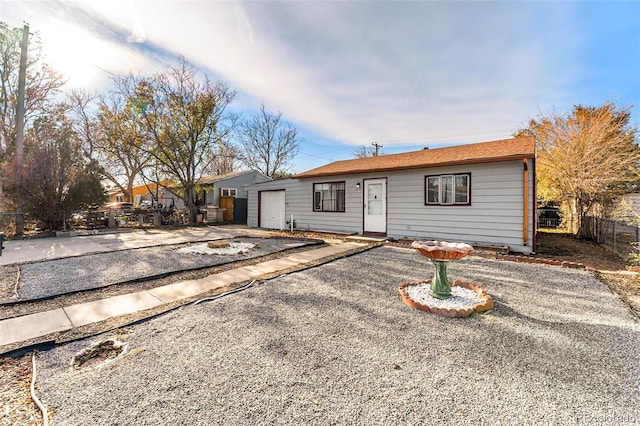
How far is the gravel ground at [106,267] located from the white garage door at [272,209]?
16.6 ft

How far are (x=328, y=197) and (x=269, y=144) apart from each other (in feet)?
56.7

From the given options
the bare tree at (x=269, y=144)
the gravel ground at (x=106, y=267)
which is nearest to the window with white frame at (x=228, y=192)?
the bare tree at (x=269, y=144)

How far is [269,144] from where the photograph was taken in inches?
1022

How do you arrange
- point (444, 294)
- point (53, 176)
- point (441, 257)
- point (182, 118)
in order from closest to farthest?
point (441, 257)
point (444, 294)
point (53, 176)
point (182, 118)

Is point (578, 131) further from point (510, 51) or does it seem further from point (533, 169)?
point (533, 169)

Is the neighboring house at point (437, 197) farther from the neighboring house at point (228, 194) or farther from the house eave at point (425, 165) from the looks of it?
the neighboring house at point (228, 194)

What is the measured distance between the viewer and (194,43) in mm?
8617

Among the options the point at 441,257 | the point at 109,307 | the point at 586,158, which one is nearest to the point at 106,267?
the point at 109,307

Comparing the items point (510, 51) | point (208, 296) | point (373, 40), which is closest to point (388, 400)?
point (208, 296)

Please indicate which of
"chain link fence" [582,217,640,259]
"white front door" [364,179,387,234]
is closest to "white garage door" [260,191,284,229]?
"white front door" [364,179,387,234]

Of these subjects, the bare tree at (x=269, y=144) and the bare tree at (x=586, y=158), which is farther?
the bare tree at (x=269, y=144)

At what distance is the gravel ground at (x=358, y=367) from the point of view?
162cm

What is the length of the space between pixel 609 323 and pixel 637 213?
3.89 m

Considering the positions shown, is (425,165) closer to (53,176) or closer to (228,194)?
(53,176)
